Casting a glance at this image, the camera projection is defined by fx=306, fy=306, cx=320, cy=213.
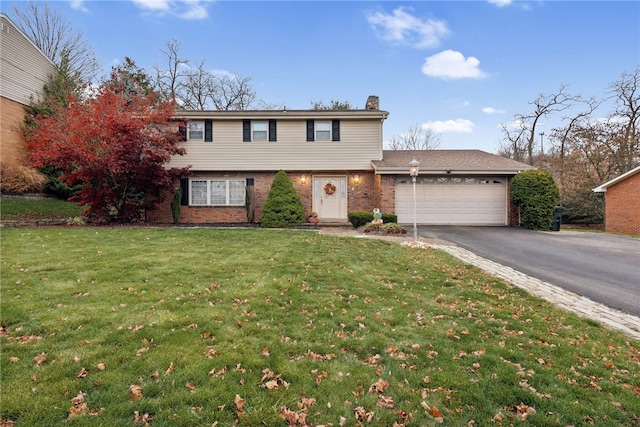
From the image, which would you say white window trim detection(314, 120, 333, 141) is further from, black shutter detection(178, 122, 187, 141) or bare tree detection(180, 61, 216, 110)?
bare tree detection(180, 61, 216, 110)

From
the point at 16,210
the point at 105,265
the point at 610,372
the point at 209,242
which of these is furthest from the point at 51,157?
the point at 610,372

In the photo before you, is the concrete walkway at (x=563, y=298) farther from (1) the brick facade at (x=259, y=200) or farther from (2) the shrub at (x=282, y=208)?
(1) the brick facade at (x=259, y=200)

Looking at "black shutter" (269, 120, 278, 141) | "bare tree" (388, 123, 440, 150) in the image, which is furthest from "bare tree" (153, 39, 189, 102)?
"bare tree" (388, 123, 440, 150)

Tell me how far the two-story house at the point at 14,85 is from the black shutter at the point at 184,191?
287 inches

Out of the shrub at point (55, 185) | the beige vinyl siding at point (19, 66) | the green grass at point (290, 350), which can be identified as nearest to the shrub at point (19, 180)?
the shrub at point (55, 185)

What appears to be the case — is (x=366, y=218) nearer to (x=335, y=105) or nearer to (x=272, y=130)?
(x=272, y=130)

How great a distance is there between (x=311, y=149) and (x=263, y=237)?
255 inches

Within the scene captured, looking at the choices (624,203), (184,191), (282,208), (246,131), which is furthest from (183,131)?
(624,203)

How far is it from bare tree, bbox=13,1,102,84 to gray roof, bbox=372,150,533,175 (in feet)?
67.4

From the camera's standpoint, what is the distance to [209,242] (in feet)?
28.0

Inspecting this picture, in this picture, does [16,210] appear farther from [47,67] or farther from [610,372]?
[610,372]

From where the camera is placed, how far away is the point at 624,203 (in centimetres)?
1487

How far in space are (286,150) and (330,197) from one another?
309cm

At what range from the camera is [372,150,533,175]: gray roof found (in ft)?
45.5
